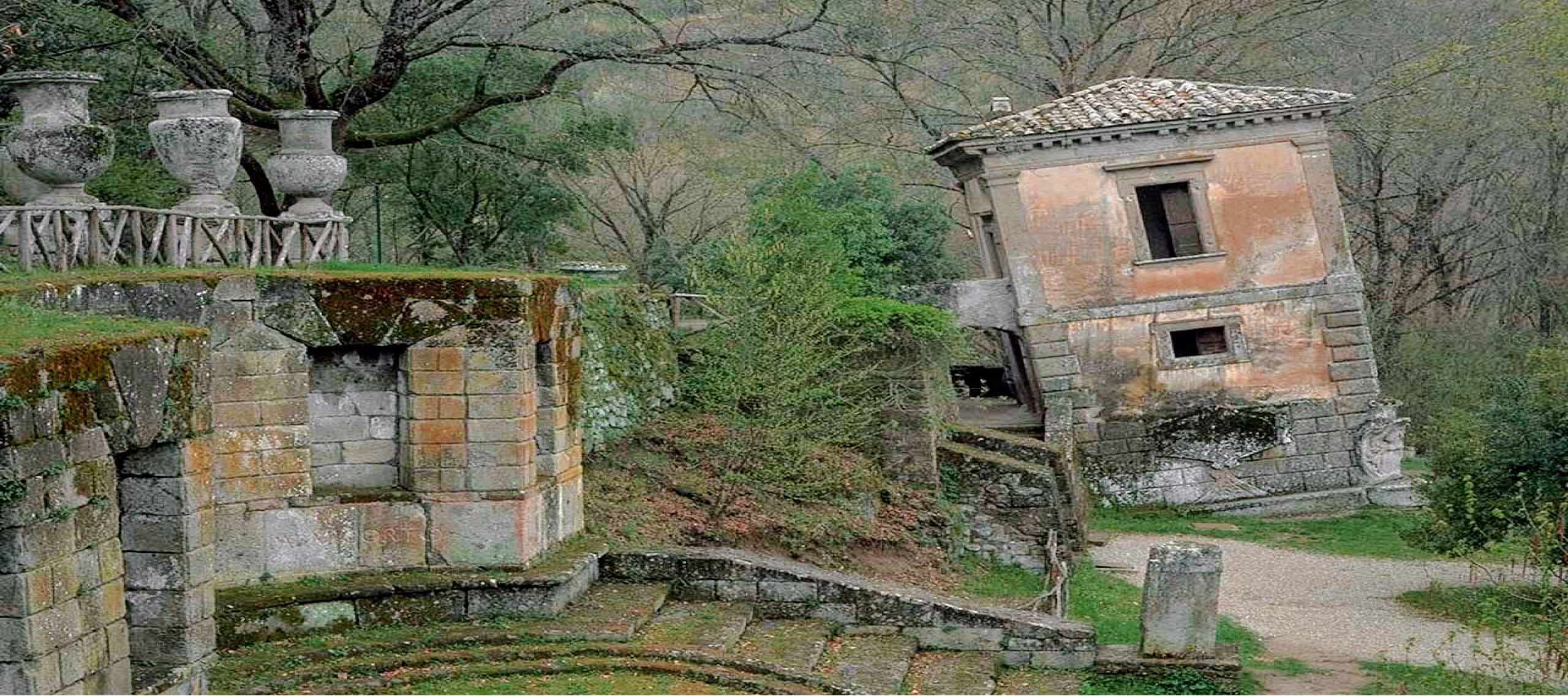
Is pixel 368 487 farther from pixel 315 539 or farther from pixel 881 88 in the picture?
pixel 881 88

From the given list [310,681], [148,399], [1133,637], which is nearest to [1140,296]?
[1133,637]

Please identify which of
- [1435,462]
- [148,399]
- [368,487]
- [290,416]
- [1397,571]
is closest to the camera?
[148,399]

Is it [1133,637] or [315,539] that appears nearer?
[315,539]

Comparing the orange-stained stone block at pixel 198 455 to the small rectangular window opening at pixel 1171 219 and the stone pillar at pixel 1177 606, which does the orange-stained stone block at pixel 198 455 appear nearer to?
the stone pillar at pixel 1177 606

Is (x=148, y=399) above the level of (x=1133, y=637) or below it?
above

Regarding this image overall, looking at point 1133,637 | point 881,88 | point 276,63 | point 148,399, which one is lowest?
point 1133,637

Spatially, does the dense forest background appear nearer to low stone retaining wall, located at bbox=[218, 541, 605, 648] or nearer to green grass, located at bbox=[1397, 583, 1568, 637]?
low stone retaining wall, located at bbox=[218, 541, 605, 648]

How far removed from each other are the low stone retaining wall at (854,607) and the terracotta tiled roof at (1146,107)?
39.1ft

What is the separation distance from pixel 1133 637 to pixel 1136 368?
9240 millimetres

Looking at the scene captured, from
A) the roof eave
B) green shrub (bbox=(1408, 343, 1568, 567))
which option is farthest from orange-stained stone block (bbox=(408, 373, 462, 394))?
the roof eave

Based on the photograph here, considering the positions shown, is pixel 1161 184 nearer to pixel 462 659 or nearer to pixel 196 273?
pixel 462 659

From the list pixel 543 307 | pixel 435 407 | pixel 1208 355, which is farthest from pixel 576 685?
pixel 1208 355

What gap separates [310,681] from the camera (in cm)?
1200

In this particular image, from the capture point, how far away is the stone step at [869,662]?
1348cm
